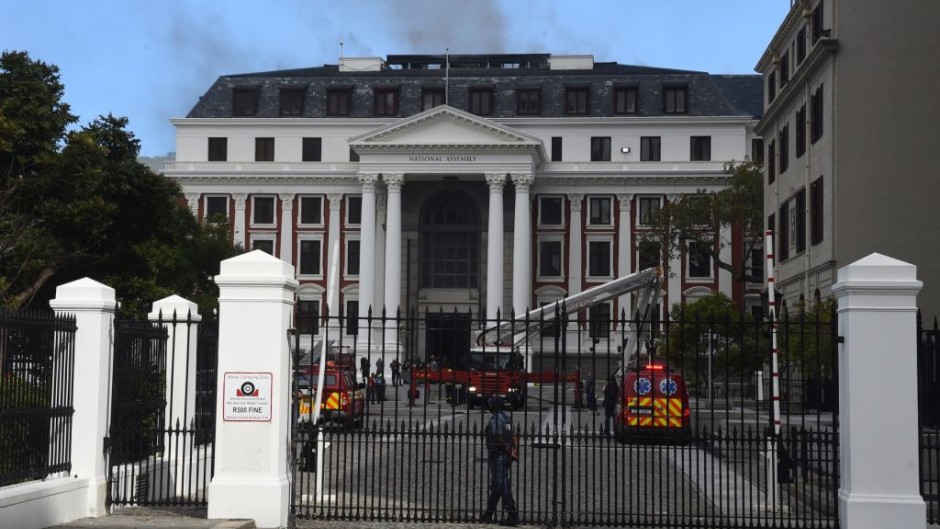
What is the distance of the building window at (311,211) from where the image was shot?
79.2 meters

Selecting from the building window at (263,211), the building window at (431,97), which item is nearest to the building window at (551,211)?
the building window at (431,97)

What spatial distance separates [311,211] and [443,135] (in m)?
10.9

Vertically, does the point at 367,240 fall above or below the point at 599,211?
below

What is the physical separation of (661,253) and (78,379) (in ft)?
201

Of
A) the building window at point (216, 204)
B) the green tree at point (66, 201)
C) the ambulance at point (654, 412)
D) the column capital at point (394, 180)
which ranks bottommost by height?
the ambulance at point (654, 412)

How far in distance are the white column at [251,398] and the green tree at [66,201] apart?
52.7 ft

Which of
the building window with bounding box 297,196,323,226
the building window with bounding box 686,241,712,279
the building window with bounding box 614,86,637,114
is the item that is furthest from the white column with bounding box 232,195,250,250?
the building window with bounding box 686,241,712,279

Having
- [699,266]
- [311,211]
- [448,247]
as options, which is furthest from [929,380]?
[311,211]

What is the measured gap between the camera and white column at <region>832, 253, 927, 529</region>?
43.8ft

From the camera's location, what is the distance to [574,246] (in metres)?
79.1

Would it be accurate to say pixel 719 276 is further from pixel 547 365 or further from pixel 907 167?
pixel 907 167

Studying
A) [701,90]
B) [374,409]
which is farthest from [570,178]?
[374,409]

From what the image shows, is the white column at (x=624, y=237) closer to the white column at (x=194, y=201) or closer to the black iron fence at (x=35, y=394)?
the white column at (x=194, y=201)

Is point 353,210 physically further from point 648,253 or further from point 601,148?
point 648,253
